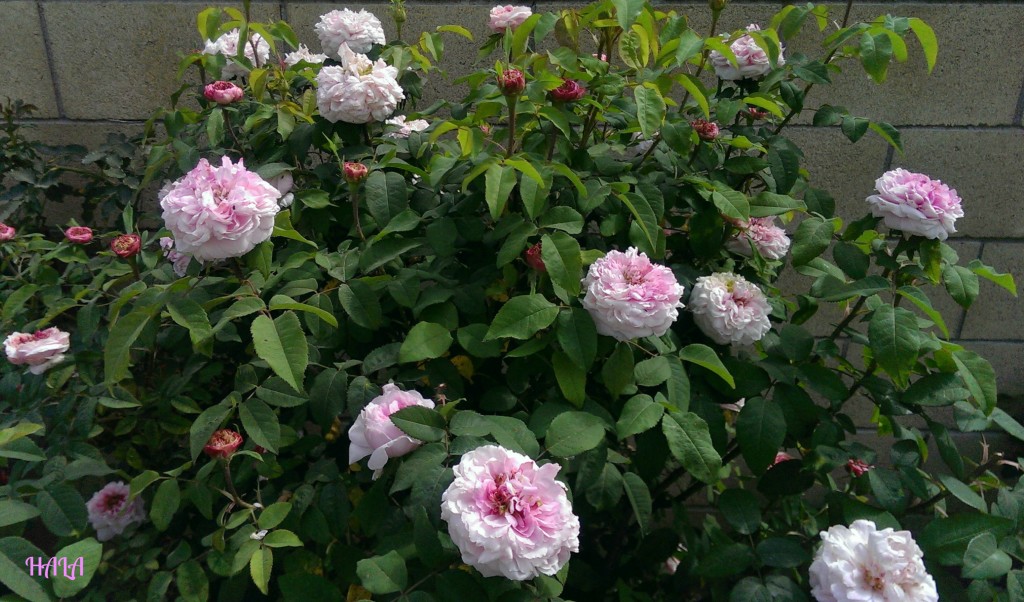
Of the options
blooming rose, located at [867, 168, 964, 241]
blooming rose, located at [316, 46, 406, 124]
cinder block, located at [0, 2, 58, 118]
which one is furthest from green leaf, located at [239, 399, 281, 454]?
cinder block, located at [0, 2, 58, 118]

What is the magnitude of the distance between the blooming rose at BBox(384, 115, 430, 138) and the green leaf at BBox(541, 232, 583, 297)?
1.73ft

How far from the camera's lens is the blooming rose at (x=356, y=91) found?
4.00ft

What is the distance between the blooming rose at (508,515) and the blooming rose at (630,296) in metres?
0.27

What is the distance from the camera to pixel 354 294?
1091 mm

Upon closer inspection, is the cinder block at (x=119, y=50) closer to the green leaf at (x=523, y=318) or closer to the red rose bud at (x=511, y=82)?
the red rose bud at (x=511, y=82)

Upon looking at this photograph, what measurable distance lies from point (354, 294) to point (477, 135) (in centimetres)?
34

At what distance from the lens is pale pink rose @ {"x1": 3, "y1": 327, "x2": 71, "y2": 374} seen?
3.91 feet

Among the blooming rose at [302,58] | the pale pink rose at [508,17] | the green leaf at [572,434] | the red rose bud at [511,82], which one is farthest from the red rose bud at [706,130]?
the blooming rose at [302,58]

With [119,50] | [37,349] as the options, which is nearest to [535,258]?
[37,349]

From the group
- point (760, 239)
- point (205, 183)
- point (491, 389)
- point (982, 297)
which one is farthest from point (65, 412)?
point (982, 297)

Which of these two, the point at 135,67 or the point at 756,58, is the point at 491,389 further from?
the point at 135,67

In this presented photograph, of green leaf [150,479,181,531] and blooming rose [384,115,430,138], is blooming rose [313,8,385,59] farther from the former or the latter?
green leaf [150,479,181,531]

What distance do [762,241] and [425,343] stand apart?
0.72 m

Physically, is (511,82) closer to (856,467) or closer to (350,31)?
(350,31)
